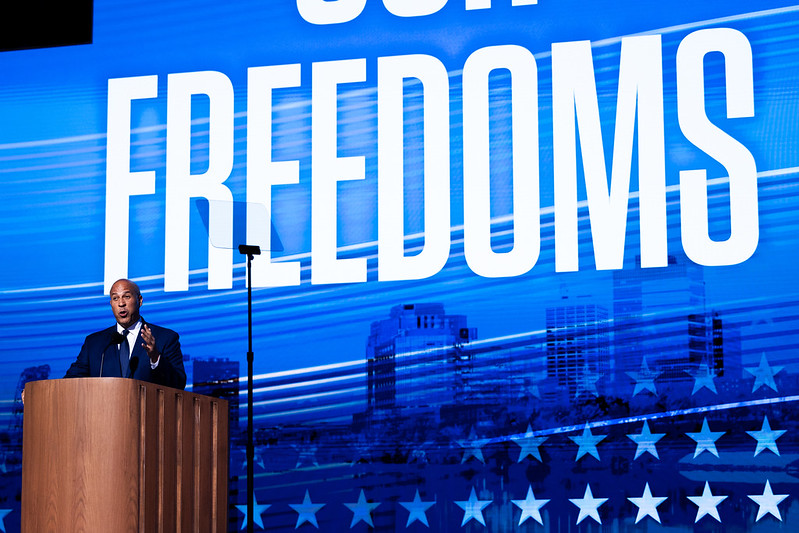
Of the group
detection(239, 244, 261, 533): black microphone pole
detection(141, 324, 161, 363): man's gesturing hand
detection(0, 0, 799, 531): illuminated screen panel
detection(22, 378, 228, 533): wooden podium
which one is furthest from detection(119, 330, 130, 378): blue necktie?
detection(0, 0, 799, 531): illuminated screen panel

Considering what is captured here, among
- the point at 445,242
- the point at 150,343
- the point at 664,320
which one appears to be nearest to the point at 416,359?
the point at 445,242

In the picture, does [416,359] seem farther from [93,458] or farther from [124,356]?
[93,458]

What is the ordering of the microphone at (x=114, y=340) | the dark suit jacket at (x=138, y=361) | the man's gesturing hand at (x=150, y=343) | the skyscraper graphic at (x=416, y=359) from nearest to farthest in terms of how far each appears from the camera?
the man's gesturing hand at (x=150, y=343) → the microphone at (x=114, y=340) → the dark suit jacket at (x=138, y=361) → the skyscraper graphic at (x=416, y=359)

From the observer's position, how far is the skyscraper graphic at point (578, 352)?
18.5 feet

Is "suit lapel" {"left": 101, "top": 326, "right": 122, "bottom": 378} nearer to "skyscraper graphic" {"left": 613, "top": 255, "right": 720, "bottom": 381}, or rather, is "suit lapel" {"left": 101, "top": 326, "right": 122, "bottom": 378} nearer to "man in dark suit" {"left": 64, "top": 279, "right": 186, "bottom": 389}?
"man in dark suit" {"left": 64, "top": 279, "right": 186, "bottom": 389}

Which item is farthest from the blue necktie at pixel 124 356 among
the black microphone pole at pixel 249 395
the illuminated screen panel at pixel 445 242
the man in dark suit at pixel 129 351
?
the illuminated screen panel at pixel 445 242

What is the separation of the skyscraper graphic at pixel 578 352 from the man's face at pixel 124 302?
2173 mm

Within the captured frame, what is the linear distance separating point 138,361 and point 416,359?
1.61 metres

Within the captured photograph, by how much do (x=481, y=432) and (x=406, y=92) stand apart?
6.36 ft

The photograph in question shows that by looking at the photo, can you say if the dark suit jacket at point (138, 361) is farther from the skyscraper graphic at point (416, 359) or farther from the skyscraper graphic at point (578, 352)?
the skyscraper graphic at point (578, 352)

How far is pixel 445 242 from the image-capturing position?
590 cm

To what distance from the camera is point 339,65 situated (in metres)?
6.17

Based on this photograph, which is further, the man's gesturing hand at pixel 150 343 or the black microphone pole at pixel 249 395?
the black microphone pole at pixel 249 395

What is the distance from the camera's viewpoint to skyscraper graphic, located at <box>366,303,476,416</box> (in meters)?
5.78
